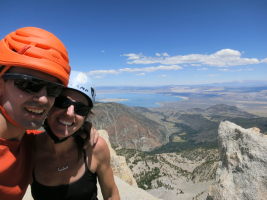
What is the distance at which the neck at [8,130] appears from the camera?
2857mm

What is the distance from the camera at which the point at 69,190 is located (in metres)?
4.09

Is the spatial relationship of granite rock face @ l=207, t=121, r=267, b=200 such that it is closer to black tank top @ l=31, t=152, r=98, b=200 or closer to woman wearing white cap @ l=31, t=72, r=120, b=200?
woman wearing white cap @ l=31, t=72, r=120, b=200

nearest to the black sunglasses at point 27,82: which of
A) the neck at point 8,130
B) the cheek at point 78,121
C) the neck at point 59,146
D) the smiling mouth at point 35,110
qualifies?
the smiling mouth at point 35,110

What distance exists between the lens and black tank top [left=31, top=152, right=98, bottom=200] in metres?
4.05

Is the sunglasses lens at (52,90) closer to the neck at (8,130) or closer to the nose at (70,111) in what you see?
the neck at (8,130)

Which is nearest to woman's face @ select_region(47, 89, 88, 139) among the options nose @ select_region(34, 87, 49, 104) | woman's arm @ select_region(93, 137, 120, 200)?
woman's arm @ select_region(93, 137, 120, 200)

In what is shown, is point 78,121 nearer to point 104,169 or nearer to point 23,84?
point 104,169

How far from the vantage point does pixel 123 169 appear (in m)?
24.4

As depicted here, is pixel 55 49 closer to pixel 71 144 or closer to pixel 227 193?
pixel 71 144

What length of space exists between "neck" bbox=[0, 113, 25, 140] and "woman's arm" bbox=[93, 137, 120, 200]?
170 cm

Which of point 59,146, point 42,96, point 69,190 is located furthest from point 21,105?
point 69,190

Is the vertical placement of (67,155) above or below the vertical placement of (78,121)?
below

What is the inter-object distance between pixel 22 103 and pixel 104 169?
2.29 meters

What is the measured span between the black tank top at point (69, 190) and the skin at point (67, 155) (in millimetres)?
72
